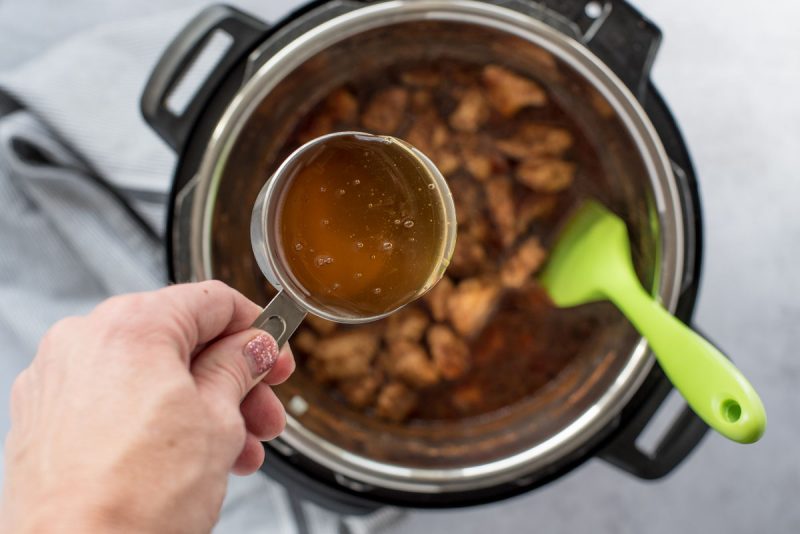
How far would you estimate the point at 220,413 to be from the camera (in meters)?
0.55

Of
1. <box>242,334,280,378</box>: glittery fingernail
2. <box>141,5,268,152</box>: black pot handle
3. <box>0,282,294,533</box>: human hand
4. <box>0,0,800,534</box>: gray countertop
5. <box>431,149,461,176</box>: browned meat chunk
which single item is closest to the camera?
<box>0,282,294,533</box>: human hand

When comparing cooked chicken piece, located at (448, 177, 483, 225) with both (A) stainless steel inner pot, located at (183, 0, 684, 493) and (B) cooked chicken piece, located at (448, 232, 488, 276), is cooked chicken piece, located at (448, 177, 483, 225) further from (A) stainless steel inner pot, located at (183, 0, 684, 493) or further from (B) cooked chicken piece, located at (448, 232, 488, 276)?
(A) stainless steel inner pot, located at (183, 0, 684, 493)

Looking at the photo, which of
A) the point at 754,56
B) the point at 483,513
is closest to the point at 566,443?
the point at 483,513

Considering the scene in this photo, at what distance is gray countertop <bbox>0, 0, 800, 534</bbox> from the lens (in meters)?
1.10

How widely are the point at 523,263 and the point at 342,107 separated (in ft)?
1.06

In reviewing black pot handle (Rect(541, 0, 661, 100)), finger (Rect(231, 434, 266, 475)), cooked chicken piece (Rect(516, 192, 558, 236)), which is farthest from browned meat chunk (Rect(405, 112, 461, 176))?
finger (Rect(231, 434, 266, 475))

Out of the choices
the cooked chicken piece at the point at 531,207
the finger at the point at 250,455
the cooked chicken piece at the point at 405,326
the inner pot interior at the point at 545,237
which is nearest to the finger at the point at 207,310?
the finger at the point at 250,455

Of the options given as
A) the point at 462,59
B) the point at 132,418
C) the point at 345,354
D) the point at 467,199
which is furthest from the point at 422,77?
the point at 132,418

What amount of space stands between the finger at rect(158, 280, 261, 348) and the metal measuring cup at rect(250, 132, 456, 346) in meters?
0.02

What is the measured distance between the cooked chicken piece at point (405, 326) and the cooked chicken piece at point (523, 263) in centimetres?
13

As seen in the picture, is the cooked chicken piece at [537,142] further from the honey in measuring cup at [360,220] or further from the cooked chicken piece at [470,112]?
the honey in measuring cup at [360,220]

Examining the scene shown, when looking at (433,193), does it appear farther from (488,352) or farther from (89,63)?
(89,63)

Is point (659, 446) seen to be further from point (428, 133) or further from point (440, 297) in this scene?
point (428, 133)

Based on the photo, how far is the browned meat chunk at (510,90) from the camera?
3.08 ft
